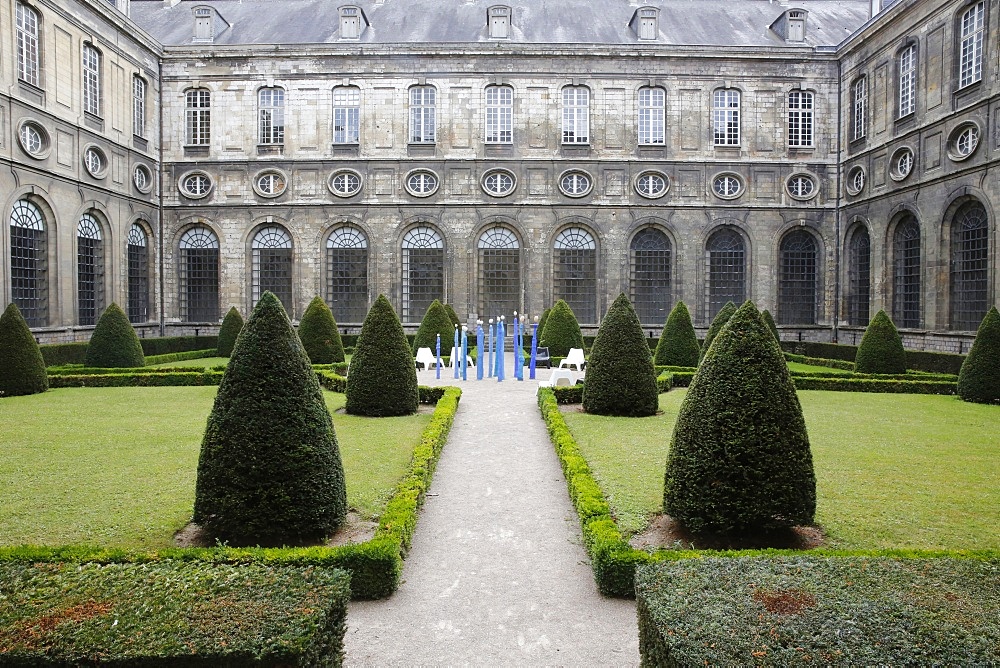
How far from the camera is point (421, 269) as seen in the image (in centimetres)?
Answer: 2823

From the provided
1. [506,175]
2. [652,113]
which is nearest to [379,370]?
[506,175]

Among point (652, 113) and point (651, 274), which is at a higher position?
point (652, 113)

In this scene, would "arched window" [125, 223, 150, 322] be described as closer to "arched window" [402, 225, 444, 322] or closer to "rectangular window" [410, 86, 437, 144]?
"arched window" [402, 225, 444, 322]

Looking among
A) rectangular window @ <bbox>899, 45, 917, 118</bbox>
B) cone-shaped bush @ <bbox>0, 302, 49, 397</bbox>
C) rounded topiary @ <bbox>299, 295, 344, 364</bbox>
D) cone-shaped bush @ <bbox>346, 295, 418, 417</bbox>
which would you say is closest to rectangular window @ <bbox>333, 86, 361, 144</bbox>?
rounded topiary @ <bbox>299, 295, 344, 364</bbox>

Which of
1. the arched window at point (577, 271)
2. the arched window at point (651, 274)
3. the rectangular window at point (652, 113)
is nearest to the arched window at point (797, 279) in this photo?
the arched window at point (651, 274)

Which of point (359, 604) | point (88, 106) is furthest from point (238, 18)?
point (359, 604)

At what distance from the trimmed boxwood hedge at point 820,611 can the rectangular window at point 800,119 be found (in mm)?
26818

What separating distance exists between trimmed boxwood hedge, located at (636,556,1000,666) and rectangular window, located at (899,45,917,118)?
23.0m

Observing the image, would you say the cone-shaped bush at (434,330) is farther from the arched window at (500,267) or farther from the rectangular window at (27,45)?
the rectangular window at (27,45)

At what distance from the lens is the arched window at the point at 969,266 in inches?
774

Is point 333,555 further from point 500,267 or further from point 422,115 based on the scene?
point 422,115

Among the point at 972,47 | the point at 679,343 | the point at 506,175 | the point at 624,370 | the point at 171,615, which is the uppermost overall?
the point at 972,47

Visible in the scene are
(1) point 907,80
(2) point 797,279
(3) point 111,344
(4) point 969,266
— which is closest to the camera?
(3) point 111,344

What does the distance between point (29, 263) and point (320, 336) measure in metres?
9.68
